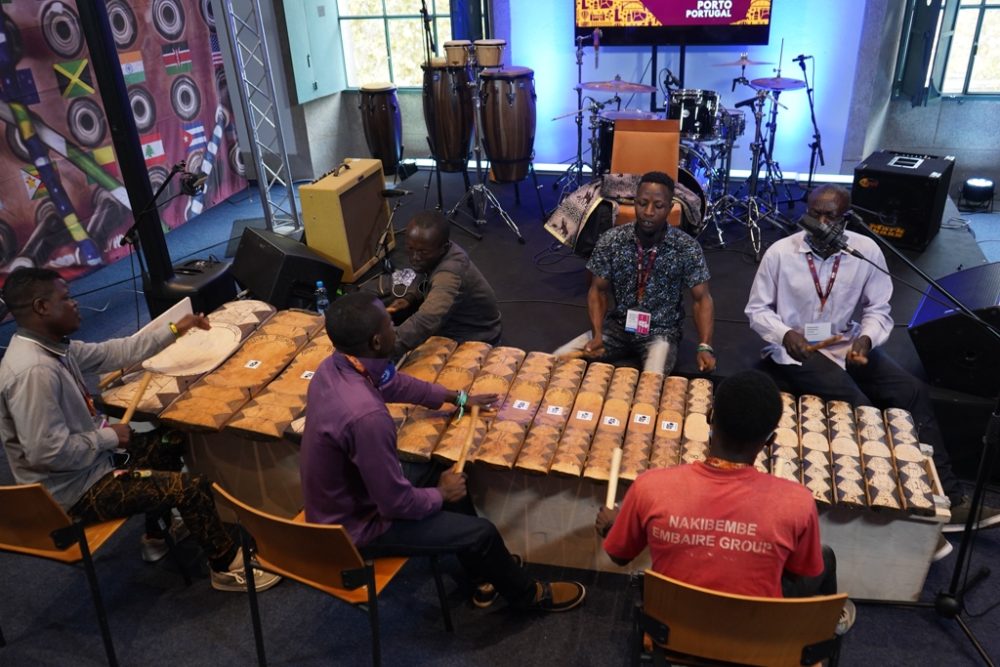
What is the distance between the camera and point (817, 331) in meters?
3.46

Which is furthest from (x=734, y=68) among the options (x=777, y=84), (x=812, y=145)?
(x=777, y=84)

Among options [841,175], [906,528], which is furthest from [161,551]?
[841,175]

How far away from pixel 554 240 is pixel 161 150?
3505 millimetres

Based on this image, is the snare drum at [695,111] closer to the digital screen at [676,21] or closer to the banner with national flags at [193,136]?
the digital screen at [676,21]

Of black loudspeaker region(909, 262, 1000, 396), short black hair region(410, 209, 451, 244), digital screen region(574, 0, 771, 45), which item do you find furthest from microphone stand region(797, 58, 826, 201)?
short black hair region(410, 209, 451, 244)

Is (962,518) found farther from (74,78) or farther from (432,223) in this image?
(74,78)

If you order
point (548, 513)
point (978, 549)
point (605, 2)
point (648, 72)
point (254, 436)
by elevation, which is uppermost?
point (605, 2)

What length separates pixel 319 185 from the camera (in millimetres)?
5312

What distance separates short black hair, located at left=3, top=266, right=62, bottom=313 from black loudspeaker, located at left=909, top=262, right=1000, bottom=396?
3.48 meters

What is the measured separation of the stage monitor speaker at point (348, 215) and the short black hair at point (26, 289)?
8.97ft

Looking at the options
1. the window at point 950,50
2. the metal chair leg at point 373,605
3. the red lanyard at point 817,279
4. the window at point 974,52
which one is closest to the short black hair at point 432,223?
the metal chair leg at point 373,605

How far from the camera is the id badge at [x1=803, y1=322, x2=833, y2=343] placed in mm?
3457

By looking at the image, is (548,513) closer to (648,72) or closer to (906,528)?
(906,528)

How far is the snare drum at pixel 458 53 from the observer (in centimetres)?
624
